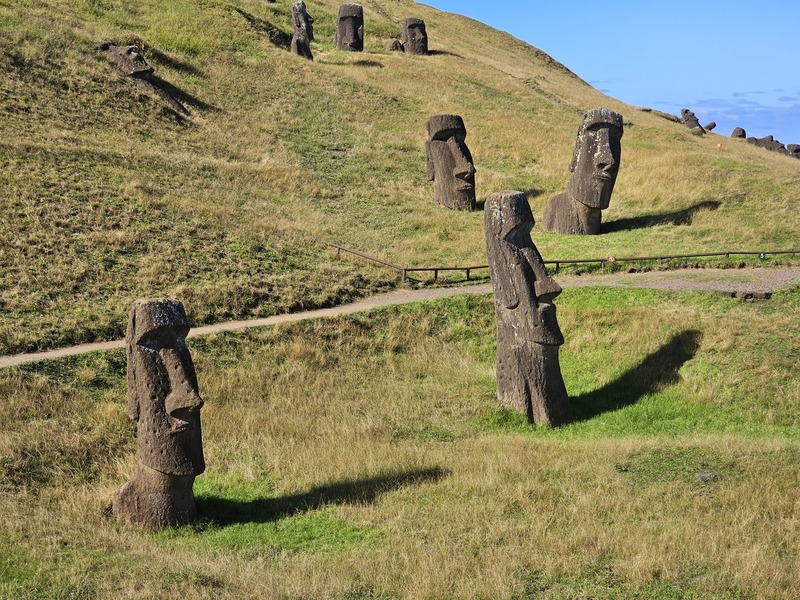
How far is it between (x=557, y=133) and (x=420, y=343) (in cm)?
2385

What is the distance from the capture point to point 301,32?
54.1 metres

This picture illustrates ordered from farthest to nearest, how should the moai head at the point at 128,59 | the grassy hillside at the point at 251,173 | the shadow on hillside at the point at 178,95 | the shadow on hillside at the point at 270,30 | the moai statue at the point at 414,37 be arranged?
the moai statue at the point at 414,37, the shadow on hillside at the point at 270,30, the shadow on hillside at the point at 178,95, the moai head at the point at 128,59, the grassy hillside at the point at 251,173

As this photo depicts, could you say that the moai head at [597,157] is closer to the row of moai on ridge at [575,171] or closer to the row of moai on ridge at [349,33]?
the row of moai on ridge at [575,171]

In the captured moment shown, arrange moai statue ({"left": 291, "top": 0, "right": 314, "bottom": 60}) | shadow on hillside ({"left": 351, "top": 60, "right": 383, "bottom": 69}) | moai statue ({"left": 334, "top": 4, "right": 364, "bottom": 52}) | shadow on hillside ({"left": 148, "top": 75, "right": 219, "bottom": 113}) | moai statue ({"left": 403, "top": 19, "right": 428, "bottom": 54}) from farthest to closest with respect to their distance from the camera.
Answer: moai statue ({"left": 403, "top": 19, "right": 428, "bottom": 54}) < moai statue ({"left": 334, "top": 4, "right": 364, "bottom": 52}) < shadow on hillside ({"left": 351, "top": 60, "right": 383, "bottom": 69}) < moai statue ({"left": 291, "top": 0, "right": 314, "bottom": 60}) < shadow on hillside ({"left": 148, "top": 75, "right": 219, "bottom": 113})

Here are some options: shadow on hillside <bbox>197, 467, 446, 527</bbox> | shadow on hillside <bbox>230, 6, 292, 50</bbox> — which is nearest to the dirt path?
shadow on hillside <bbox>197, 467, 446, 527</bbox>

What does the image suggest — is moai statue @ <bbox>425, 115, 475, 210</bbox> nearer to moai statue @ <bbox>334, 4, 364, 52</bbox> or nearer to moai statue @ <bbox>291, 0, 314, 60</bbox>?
moai statue @ <bbox>291, 0, 314, 60</bbox>

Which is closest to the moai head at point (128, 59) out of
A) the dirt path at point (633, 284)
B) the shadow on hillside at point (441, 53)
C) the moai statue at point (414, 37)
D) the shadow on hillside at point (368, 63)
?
the shadow on hillside at point (368, 63)

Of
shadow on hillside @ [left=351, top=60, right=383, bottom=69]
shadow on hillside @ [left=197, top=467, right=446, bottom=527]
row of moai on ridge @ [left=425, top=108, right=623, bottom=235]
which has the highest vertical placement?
shadow on hillside @ [left=351, top=60, right=383, bottom=69]

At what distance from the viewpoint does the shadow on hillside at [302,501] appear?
1281cm

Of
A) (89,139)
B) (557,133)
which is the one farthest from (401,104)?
(89,139)

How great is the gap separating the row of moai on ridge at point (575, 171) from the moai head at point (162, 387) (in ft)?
58.4

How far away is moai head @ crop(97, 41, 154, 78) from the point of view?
128 ft

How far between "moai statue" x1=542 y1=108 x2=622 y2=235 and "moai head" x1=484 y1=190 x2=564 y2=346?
423 inches

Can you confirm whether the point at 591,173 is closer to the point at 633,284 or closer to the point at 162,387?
the point at 633,284
